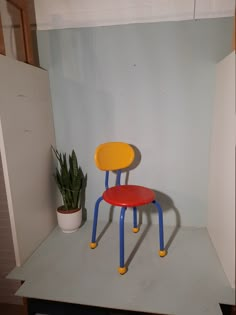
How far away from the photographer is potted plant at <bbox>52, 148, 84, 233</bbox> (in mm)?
1898

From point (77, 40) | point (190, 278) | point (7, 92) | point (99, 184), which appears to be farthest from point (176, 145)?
point (7, 92)

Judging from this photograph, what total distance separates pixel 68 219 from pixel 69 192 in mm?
212

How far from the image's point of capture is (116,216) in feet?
6.89

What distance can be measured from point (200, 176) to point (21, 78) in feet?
4.81

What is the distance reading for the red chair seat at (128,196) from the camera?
149cm

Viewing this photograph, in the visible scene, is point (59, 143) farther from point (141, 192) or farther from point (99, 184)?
point (141, 192)

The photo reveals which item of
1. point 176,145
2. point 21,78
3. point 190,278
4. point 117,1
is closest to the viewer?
point 190,278

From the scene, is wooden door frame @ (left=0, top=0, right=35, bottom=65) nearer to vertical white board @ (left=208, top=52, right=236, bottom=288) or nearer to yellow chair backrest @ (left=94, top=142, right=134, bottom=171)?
yellow chair backrest @ (left=94, top=142, right=134, bottom=171)

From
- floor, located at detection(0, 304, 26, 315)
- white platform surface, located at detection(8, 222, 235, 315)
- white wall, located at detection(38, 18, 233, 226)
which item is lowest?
floor, located at detection(0, 304, 26, 315)

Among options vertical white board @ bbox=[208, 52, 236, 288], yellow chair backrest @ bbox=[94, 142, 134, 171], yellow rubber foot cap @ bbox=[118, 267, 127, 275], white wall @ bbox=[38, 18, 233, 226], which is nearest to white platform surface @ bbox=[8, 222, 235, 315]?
yellow rubber foot cap @ bbox=[118, 267, 127, 275]

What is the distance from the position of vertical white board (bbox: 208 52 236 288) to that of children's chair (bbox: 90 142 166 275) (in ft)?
1.24

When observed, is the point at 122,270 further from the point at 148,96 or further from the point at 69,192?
the point at 148,96

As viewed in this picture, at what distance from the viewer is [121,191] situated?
167cm

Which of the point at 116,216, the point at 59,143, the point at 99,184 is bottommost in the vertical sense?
the point at 116,216
